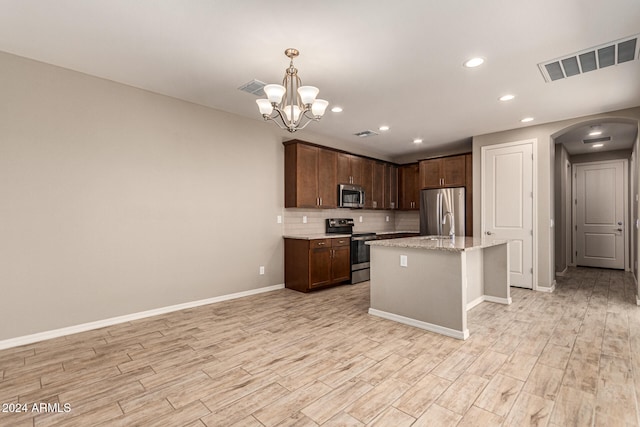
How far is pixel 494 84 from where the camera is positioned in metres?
3.49

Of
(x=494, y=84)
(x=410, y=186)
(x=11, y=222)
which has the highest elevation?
(x=494, y=84)

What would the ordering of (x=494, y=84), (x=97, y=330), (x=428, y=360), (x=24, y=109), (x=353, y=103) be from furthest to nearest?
1. (x=353, y=103)
2. (x=494, y=84)
3. (x=97, y=330)
4. (x=24, y=109)
5. (x=428, y=360)

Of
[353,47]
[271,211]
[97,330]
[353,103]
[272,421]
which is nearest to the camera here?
[272,421]

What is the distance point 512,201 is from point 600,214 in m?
3.62

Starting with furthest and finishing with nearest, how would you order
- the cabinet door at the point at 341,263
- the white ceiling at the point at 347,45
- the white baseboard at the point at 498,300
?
the cabinet door at the point at 341,263
the white baseboard at the point at 498,300
the white ceiling at the point at 347,45

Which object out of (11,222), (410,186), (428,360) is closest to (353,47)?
(428,360)

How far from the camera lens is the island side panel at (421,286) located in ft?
10.1

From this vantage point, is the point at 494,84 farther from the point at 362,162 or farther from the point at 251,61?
the point at 362,162

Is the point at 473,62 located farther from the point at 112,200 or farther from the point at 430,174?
the point at 112,200

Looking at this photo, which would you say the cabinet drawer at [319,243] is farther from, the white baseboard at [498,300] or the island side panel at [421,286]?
the white baseboard at [498,300]

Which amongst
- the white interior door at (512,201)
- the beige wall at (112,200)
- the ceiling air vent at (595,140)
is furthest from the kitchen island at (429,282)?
the ceiling air vent at (595,140)

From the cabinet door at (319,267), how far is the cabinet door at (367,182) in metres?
1.86

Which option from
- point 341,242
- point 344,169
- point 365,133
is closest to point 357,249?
point 341,242

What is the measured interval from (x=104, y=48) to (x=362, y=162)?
453cm
